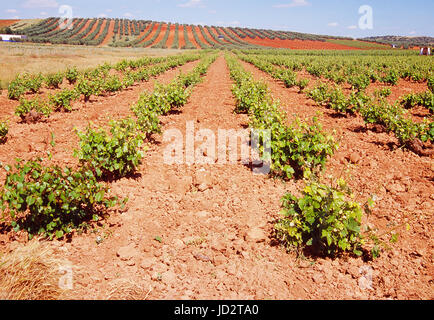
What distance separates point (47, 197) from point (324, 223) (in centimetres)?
342

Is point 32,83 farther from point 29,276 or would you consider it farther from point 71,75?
point 29,276

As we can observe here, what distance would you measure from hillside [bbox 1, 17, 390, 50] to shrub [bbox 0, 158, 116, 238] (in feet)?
231

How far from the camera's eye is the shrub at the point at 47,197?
330 cm

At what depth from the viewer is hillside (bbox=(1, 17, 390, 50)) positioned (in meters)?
69.4

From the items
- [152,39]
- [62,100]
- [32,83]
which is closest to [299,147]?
[62,100]

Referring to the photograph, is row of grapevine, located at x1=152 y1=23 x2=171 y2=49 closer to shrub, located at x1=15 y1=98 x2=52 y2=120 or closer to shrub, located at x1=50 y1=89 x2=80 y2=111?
shrub, located at x1=50 y1=89 x2=80 y2=111

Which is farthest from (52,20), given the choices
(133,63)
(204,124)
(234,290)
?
(234,290)

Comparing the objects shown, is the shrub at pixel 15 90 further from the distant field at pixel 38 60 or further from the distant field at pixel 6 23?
the distant field at pixel 6 23

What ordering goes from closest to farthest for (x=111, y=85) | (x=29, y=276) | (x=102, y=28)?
(x=29, y=276), (x=111, y=85), (x=102, y=28)

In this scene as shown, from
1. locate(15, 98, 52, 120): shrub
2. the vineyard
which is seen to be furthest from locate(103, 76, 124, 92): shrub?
the vineyard

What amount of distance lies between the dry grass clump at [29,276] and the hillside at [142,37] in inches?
2810

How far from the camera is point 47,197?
3502 mm

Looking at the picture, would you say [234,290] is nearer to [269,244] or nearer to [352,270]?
[269,244]
